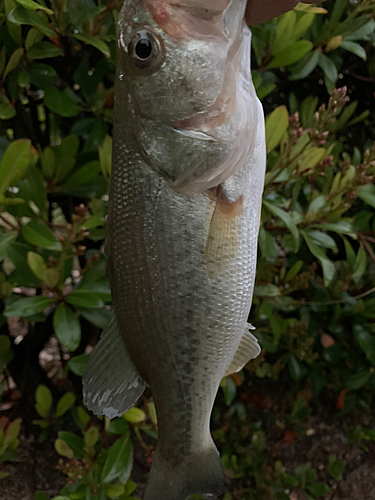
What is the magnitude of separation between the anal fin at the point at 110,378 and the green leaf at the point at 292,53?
0.78 meters

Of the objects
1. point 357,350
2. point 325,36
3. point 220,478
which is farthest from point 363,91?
point 220,478

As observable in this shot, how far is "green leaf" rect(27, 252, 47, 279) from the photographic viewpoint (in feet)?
2.74

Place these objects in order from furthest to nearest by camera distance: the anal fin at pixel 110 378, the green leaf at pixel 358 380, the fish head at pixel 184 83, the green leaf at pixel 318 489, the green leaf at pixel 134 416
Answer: the green leaf at pixel 358 380 < the green leaf at pixel 318 489 < the green leaf at pixel 134 416 < the anal fin at pixel 110 378 < the fish head at pixel 184 83

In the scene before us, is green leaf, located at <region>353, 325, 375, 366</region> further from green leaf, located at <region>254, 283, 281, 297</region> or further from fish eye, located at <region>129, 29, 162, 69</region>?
fish eye, located at <region>129, 29, 162, 69</region>

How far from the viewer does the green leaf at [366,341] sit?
52.3 inches

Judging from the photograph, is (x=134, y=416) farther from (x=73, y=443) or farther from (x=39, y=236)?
(x=39, y=236)

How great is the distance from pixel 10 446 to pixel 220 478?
0.79m

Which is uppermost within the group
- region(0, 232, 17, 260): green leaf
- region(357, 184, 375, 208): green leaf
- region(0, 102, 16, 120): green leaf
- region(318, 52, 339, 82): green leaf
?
region(0, 102, 16, 120): green leaf

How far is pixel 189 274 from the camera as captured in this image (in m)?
0.60

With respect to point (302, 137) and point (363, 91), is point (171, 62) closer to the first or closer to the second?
point (302, 137)

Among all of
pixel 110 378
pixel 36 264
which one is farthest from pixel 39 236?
pixel 110 378

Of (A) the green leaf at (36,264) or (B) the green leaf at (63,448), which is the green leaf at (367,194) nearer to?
(A) the green leaf at (36,264)

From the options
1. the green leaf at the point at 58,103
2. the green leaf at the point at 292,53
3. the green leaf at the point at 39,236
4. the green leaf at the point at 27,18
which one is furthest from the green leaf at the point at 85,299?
the green leaf at the point at 292,53

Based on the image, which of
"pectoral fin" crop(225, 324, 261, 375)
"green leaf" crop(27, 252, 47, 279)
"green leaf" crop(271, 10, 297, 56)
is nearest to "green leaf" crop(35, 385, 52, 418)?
"green leaf" crop(27, 252, 47, 279)
